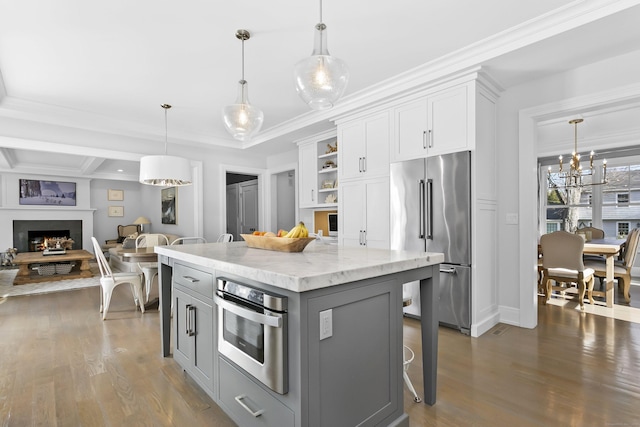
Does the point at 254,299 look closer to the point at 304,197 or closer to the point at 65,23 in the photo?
the point at 65,23

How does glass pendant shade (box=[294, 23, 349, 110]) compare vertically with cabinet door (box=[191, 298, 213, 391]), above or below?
above

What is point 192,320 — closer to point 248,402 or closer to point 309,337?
point 248,402

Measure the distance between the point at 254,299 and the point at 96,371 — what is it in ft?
6.15

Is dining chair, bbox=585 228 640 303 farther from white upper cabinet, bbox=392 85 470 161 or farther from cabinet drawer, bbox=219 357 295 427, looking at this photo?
cabinet drawer, bbox=219 357 295 427

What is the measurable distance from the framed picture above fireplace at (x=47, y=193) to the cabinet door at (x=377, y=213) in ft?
30.4

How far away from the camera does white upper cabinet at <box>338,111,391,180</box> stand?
12.6 ft

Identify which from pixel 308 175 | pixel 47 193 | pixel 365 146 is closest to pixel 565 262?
pixel 365 146

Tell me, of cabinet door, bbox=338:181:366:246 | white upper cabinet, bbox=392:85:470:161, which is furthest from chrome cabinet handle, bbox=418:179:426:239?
cabinet door, bbox=338:181:366:246

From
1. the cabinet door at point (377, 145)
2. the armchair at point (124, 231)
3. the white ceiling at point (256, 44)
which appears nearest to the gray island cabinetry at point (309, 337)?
the white ceiling at point (256, 44)

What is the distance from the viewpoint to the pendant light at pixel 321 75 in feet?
6.38

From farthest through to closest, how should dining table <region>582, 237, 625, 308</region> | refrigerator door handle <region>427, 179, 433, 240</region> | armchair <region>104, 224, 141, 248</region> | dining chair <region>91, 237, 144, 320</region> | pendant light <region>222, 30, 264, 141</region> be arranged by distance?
armchair <region>104, 224, 141, 248</region> → dining table <region>582, 237, 625, 308</region> → dining chair <region>91, 237, 144, 320</region> → refrigerator door handle <region>427, 179, 433, 240</region> → pendant light <region>222, 30, 264, 141</region>

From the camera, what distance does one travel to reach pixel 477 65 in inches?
115

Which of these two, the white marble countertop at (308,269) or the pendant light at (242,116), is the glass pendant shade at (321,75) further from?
the white marble countertop at (308,269)

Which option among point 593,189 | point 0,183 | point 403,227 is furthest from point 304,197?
point 0,183
